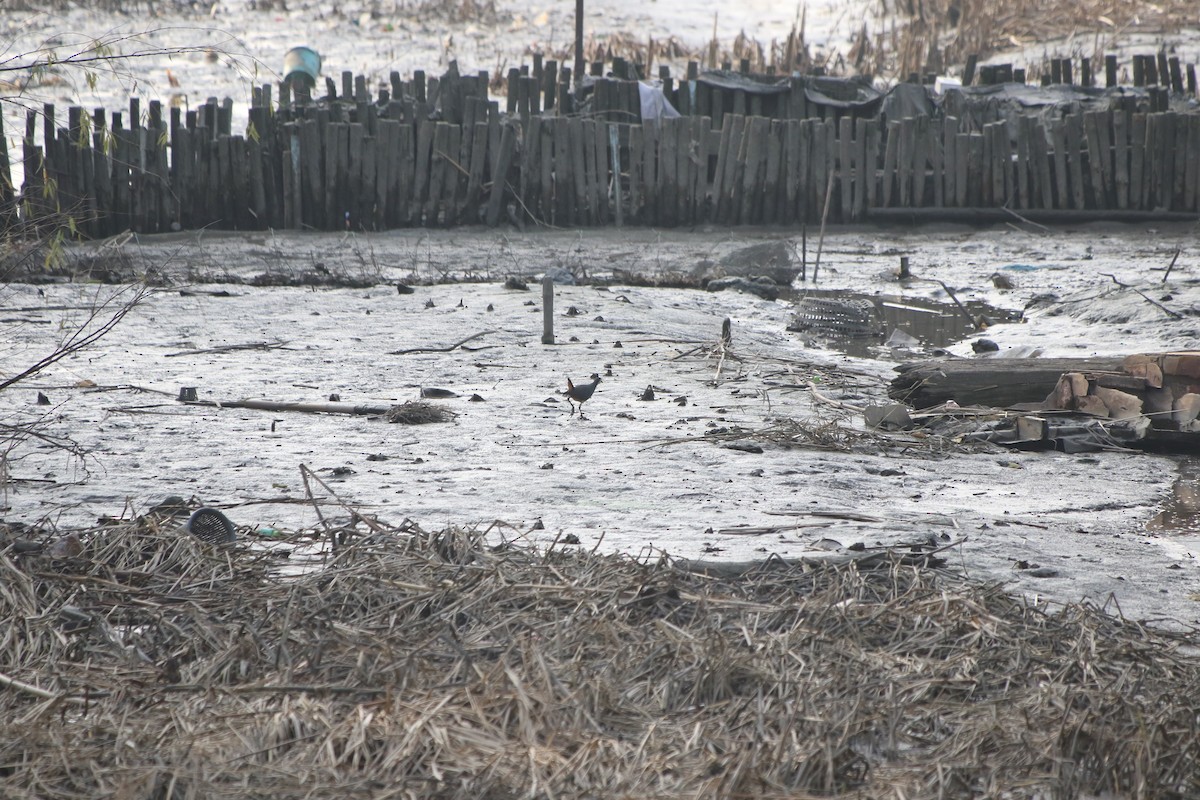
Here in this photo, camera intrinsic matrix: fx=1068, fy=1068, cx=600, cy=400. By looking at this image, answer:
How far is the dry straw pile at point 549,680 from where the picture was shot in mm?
2188

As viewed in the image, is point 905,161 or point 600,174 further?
point 905,161

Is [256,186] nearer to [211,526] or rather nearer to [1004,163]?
[1004,163]

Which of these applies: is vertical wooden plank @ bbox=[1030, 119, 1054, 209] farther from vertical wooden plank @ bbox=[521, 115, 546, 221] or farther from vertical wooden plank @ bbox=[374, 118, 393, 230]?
vertical wooden plank @ bbox=[374, 118, 393, 230]

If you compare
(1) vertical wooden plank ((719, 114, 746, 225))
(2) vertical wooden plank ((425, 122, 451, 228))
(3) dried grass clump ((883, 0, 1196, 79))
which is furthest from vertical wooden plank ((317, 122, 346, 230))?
(3) dried grass clump ((883, 0, 1196, 79))

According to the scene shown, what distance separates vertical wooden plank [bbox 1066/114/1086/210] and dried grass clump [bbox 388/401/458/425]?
10395mm

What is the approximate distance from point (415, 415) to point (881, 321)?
15.4 ft

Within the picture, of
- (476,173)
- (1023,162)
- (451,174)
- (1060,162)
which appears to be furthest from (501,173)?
(1060,162)

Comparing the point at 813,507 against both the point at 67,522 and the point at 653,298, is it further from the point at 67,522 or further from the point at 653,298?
the point at 653,298

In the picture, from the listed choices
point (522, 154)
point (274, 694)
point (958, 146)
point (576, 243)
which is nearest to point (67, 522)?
point (274, 694)

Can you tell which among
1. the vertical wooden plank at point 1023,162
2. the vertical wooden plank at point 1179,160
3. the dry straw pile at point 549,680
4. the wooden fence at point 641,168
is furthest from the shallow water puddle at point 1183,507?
the vertical wooden plank at point 1179,160

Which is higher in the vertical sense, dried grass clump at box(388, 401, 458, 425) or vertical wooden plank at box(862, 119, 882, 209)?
vertical wooden plank at box(862, 119, 882, 209)

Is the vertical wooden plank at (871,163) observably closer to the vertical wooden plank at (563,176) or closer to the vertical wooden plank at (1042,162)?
the vertical wooden plank at (1042,162)

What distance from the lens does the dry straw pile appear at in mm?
2188

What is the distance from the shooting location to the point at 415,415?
5133mm
